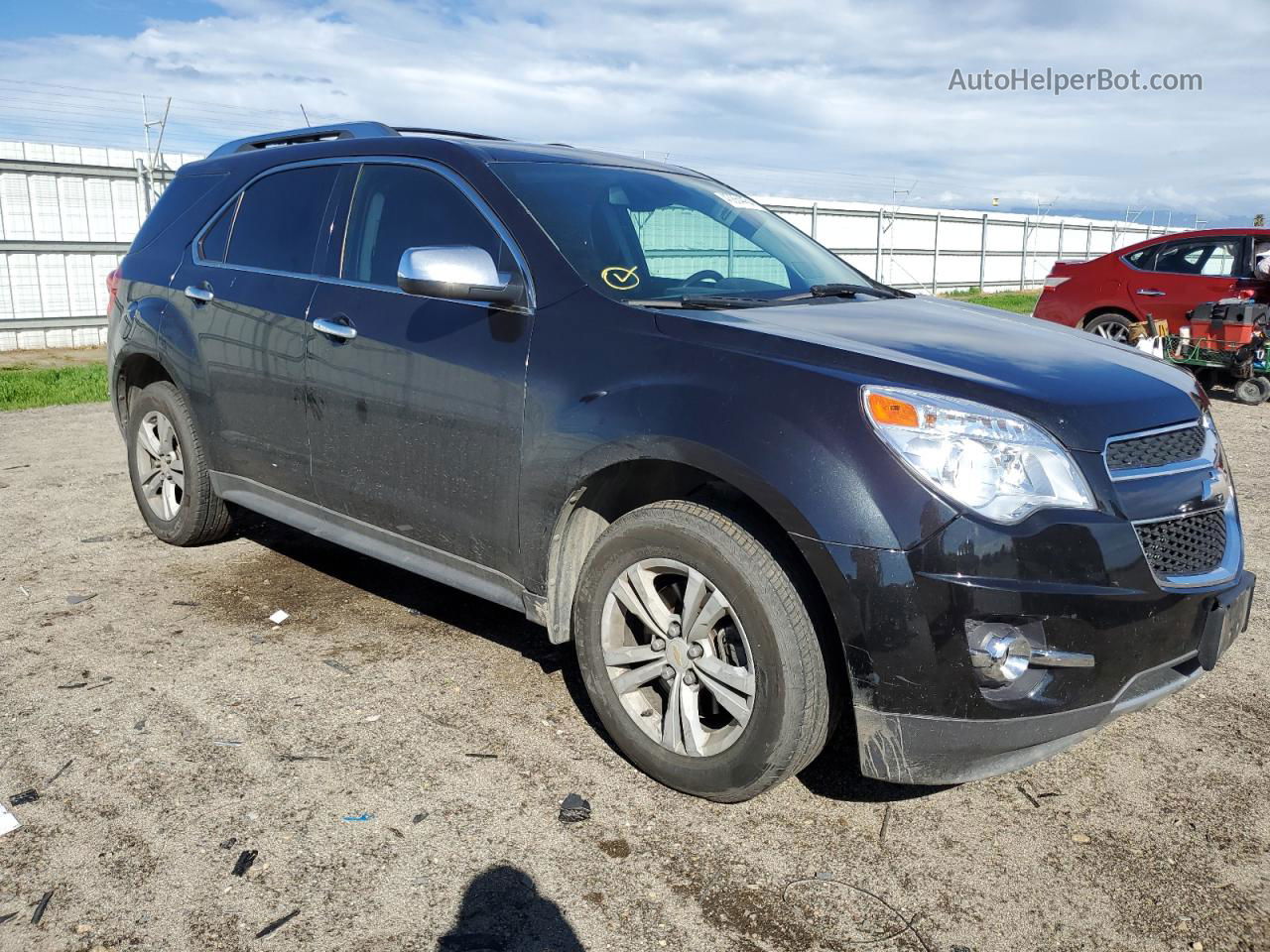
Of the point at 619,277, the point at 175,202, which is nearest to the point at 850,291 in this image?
the point at 619,277

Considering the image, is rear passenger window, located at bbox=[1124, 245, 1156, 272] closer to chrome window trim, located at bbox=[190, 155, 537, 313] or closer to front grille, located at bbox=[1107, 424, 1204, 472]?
front grille, located at bbox=[1107, 424, 1204, 472]

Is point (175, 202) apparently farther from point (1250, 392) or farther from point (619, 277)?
point (1250, 392)

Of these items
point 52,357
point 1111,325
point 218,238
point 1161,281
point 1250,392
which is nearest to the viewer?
point 218,238

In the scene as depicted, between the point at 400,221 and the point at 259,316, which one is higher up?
the point at 400,221

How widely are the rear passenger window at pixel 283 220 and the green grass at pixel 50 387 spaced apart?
6.77m

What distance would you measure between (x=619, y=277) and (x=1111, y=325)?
397 inches

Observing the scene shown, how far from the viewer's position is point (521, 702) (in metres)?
3.76

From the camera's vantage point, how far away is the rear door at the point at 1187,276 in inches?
444

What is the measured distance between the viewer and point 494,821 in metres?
2.99

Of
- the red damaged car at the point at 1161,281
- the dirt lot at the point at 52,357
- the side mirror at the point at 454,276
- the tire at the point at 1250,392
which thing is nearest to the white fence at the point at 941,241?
the red damaged car at the point at 1161,281

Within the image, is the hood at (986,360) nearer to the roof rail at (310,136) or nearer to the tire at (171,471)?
the roof rail at (310,136)

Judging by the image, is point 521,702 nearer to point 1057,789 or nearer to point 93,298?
point 1057,789

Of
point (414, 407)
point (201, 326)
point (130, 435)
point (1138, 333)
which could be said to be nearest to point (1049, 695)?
point (414, 407)

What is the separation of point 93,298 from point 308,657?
1367 centimetres
